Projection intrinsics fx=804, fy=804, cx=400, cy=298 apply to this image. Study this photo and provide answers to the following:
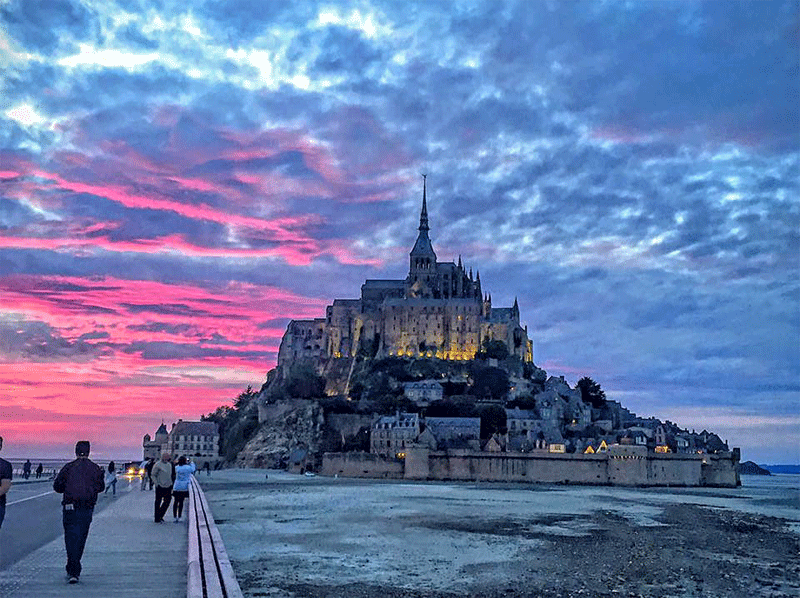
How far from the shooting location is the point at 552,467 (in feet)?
270

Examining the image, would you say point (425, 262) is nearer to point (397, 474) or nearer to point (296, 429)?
point (296, 429)

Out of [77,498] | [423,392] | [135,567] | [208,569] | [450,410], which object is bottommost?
[135,567]

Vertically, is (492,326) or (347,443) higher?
(492,326)

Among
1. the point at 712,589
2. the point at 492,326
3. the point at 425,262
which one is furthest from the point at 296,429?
the point at 712,589

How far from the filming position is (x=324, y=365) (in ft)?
412

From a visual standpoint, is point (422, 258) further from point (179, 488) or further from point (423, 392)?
point (179, 488)

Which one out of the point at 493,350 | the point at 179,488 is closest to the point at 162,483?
the point at 179,488

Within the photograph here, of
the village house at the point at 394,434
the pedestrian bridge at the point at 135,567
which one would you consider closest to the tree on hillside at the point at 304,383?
the village house at the point at 394,434

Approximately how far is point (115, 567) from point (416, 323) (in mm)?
110921

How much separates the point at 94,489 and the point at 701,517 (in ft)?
120

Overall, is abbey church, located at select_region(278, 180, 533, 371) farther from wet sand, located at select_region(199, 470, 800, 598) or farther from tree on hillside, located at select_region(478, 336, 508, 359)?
wet sand, located at select_region(199, 470, 800, 598)

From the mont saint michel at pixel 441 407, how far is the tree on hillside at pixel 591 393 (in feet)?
0.66

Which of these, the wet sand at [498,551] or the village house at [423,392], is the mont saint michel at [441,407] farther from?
the wet sand at [498,551]

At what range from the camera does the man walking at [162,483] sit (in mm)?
18453
